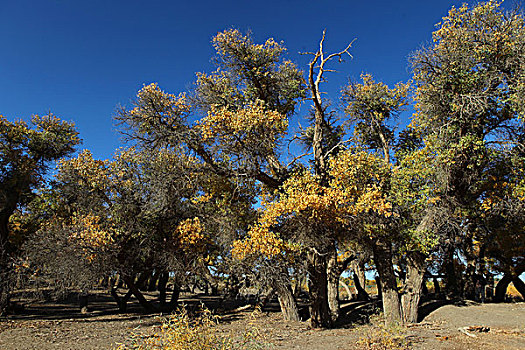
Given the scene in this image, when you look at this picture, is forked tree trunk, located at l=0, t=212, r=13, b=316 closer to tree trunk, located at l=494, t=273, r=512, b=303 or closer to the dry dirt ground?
the dry dirt ground

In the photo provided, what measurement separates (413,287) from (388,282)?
87 cm

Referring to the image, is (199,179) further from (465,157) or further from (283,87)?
(465,157)

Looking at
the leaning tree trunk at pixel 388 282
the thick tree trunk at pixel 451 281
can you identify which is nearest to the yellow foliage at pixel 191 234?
the leaning tree trunk at pixel 388 282

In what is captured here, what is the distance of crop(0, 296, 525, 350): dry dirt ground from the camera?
8.48 metres

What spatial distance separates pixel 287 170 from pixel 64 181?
925cm

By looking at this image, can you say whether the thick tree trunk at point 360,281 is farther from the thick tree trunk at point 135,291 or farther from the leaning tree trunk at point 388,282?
the thick tree trunk at point 135,291

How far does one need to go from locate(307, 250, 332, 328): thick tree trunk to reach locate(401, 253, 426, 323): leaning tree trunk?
2.77 metres

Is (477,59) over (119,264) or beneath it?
over

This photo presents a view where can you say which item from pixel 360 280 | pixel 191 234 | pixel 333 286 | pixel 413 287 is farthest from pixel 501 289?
pixel 191 234

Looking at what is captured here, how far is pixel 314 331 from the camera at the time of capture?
1111 cm

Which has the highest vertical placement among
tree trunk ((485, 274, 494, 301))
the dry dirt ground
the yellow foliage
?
the yellow foliage

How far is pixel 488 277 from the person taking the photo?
18312 millimetres

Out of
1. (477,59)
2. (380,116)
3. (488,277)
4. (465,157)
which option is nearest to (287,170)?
(380,116)

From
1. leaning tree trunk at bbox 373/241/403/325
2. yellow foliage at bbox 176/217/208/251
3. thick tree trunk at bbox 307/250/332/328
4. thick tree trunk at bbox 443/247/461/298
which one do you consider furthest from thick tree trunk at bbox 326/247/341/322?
thick tree trunk at bbox 443/247/461/298
